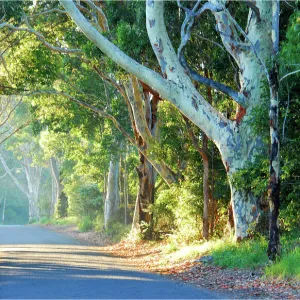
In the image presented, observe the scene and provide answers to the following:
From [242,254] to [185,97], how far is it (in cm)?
421

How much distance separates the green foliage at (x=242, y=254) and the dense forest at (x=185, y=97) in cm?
49

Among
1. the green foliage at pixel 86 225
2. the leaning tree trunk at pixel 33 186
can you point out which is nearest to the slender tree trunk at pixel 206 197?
the green foliage at pixel 86 225

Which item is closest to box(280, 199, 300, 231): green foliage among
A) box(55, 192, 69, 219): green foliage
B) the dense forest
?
the dense forest

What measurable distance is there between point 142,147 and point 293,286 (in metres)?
13.9

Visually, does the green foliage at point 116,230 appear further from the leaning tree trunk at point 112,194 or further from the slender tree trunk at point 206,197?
the slender tree trunk at point 206,197

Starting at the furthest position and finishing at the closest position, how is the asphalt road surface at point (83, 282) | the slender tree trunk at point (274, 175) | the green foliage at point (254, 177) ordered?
the green foliage at point (254, 177) < the slender tree trunk at point (274, 175) < the asphalt road surface at point (83, 282)

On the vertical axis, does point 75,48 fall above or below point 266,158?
above

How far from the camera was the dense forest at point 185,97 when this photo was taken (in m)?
15.0

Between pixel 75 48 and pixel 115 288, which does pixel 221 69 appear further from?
pixel 115 288

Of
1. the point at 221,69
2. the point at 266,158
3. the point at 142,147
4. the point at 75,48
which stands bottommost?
the point at 266,158

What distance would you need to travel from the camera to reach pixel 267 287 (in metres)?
11.3

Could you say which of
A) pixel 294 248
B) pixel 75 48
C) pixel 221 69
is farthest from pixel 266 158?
pixel 75 48

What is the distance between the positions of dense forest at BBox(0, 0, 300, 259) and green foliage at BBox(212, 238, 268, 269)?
49 centimetres

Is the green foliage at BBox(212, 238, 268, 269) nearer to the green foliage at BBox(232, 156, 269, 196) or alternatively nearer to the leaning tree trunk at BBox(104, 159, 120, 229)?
the green foliage at BBox(232, 156, 269, 196)
